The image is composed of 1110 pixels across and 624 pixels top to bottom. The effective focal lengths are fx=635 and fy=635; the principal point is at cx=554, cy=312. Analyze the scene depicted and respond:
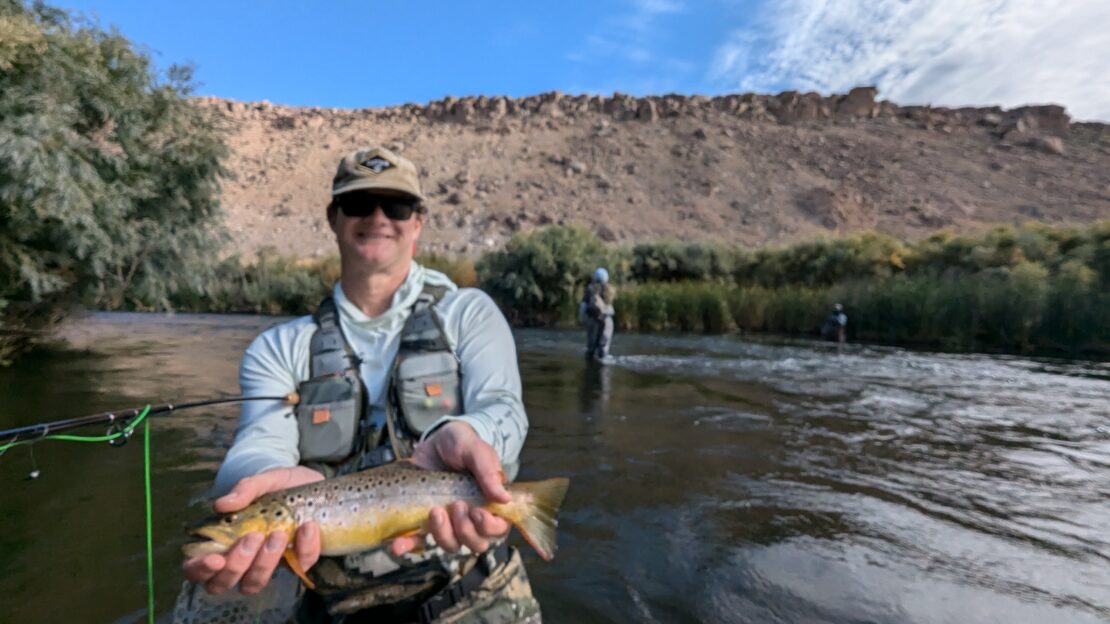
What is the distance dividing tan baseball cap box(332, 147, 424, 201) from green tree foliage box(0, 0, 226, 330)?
1081 centimetres

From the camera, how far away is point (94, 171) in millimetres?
11680

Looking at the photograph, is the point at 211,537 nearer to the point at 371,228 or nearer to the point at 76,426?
the point at 371,228

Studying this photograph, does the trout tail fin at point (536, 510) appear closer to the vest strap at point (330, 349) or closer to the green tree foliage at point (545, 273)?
the vest strap at point (330, 349)

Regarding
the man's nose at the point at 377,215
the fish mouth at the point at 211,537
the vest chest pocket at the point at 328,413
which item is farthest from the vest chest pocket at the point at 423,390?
the fish mouth at the point at 211,537

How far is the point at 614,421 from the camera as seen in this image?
10.1 m

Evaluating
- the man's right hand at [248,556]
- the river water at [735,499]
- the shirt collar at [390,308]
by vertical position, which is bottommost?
the river water at [735,499]

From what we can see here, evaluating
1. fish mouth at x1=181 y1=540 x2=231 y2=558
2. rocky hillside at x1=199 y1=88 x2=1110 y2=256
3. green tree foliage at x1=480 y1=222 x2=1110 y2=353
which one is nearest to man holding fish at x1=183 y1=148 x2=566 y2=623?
fish mouth at x1=181 y1=540 x2=231 y2=558

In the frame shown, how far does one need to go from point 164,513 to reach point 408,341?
4.66m

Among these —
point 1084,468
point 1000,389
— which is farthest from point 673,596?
point 1000,389

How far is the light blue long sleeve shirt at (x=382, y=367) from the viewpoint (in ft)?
7.21

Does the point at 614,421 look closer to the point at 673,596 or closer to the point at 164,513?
the point at 673,596

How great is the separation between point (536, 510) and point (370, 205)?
129 cm

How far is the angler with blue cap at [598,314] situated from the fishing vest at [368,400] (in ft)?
44.7

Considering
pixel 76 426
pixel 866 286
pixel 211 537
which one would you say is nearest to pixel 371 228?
pixel 211 537
